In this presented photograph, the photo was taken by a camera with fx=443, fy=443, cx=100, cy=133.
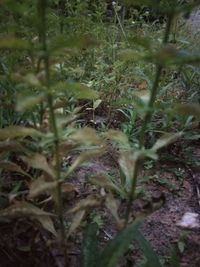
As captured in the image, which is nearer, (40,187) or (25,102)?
A: (25,102)

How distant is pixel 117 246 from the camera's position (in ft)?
3.72

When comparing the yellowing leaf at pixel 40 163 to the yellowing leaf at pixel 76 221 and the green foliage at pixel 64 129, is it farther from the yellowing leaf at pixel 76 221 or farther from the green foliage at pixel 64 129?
the yellowing leaf at pixel 76 221

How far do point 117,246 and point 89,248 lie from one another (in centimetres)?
18

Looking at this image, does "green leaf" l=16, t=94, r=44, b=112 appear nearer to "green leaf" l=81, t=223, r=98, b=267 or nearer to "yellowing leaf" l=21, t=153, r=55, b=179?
"yellowing leaf" l=21, t=153, r=55, b=179

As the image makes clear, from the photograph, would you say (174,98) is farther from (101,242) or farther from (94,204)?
(94,204)

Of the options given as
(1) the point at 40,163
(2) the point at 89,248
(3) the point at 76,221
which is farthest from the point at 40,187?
(2) the point at 89,248

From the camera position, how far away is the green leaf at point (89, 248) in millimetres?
1277

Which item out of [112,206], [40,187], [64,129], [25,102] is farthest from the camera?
[64,129]

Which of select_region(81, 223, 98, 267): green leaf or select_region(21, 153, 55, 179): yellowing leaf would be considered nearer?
select_region(21, 153, 55, 179): yellowing leaf

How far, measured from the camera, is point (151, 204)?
119 centimetres

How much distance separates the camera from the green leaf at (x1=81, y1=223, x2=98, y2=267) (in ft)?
4.19

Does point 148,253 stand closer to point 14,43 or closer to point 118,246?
point 118,246

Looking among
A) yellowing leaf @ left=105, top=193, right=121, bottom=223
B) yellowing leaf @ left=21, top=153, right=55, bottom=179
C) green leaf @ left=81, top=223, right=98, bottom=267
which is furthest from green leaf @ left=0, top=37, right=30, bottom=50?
green leaf @ left=81, top=223, right=98, bottom=267

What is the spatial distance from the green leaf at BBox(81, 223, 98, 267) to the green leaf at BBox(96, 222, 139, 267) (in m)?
0.10
